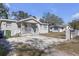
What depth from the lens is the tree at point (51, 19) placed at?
7.13 m

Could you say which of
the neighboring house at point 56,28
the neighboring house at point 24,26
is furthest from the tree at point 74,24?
the neighboring house at point 24,26

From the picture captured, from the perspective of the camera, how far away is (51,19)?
7184 mm

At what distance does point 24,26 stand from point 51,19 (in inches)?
15.4

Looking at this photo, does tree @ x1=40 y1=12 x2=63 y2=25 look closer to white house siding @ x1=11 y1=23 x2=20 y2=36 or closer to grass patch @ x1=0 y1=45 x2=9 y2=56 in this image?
white house siding @ x1=11 y1=23 x2=20 y2=36

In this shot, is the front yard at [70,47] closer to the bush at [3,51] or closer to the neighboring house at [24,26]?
the neighboring house at [24,26]

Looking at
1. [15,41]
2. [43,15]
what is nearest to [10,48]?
[15,41]

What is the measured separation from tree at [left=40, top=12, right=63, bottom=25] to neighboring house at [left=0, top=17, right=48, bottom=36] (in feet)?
0.21

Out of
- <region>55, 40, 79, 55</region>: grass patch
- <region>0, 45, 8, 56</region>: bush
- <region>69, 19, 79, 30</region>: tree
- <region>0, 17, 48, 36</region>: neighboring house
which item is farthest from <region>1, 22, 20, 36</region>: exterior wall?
<region>69, 19, 79, 30</region>: tree

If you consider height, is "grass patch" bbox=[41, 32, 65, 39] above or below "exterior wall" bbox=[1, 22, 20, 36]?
below

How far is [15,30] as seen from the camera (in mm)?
7184

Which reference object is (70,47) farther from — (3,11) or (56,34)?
(3,11)

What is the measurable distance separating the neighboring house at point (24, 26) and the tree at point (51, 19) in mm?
63

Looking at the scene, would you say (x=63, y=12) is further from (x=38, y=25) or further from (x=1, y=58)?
(x=1, y=58)

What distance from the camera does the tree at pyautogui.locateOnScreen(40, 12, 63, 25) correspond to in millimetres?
7133
